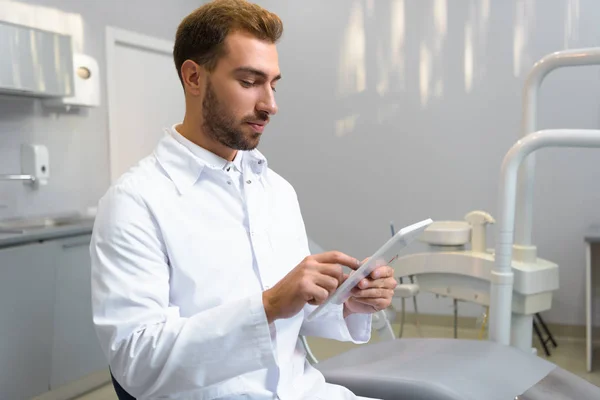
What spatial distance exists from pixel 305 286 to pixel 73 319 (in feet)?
7.02

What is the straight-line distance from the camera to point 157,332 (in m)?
0.97

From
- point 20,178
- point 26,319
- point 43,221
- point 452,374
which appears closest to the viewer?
point 452,374

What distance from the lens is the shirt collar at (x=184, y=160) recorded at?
117 cm

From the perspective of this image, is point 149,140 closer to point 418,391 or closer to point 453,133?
point 453,133

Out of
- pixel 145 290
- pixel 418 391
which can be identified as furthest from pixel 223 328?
pixel 418 391

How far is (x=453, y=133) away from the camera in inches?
154

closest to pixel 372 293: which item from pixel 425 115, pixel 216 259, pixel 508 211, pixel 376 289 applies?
pixel 376 289

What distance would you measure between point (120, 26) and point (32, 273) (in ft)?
5.94

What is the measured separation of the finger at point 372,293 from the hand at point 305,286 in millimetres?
147

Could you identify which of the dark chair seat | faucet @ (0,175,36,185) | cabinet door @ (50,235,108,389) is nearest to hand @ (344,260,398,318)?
the dark chair seat

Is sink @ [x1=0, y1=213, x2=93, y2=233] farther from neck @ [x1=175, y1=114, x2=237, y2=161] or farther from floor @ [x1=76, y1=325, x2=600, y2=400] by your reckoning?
neck @ [x1=175, y1=114, x2=237, y2=161]

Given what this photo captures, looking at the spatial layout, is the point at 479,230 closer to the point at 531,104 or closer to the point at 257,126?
the point at 531,104

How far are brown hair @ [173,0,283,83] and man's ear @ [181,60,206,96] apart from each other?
1 cm

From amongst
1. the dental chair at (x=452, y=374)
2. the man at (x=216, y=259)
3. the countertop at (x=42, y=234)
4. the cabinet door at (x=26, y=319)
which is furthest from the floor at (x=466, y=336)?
the man at (x=216, y=259)
